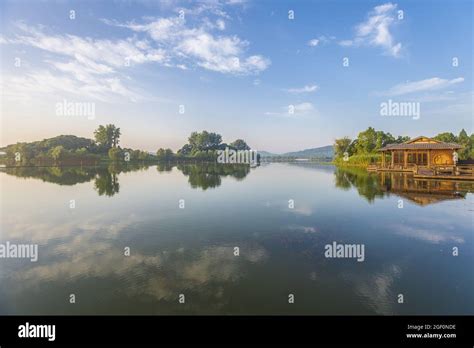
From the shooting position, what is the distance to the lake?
5.41 m

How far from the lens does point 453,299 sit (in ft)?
17.9

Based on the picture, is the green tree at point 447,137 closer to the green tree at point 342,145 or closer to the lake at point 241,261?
the green tree at point 342,145

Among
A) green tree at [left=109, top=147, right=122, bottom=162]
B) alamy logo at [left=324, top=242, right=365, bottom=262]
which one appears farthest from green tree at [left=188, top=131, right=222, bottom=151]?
alamy logo at [left=324, top=242, right=365, bottom=262]

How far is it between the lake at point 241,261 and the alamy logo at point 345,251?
0.64 feet

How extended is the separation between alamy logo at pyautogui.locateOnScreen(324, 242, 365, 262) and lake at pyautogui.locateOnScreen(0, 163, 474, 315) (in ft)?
0.64

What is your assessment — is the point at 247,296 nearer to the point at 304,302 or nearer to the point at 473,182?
the point at 304,302

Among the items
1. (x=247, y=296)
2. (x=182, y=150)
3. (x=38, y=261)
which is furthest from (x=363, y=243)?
(x=182, y=150)

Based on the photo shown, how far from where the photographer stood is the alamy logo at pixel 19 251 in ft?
26.8

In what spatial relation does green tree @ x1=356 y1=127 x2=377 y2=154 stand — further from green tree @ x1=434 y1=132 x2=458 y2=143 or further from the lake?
the lake

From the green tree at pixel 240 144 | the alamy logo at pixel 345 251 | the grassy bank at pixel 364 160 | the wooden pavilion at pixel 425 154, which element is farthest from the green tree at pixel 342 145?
the green tree at pixel 240 144
